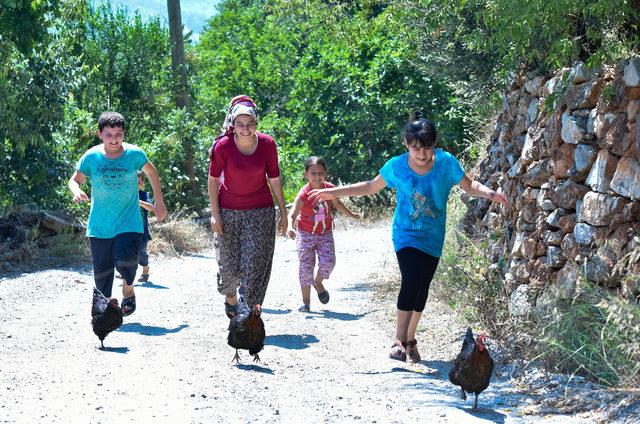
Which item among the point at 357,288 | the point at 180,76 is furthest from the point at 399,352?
the point at 180,76

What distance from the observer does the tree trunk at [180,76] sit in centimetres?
2045

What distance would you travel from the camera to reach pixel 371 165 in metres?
22.0

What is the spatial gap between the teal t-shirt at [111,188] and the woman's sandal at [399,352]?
2656mm

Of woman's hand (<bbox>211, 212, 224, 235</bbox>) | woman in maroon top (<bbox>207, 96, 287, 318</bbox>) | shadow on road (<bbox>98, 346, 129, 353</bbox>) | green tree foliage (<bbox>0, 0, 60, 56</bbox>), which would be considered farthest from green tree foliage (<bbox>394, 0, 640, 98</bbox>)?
green tree foliage (<bbox>0, 0, 60, 56</bbox>)

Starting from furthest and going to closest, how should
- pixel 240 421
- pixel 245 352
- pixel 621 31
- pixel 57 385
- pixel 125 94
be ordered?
pixel 125 94 → pixel 245 352 → pixel 621 31 → pixel 57 385 → pixel 240 421

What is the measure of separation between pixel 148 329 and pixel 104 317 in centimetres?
128

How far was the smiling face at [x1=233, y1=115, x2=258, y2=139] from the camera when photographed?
8.61 metres

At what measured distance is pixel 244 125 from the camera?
8.62 meters

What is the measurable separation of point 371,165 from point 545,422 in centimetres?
1591

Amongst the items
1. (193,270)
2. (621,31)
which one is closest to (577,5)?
(621,31)

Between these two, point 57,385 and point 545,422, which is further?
point 57,385

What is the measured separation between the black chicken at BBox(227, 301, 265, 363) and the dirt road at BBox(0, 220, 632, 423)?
0.18m

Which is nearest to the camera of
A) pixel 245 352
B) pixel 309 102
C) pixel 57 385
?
pixel 57 385

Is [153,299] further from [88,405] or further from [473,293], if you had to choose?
Result: [88,405]
